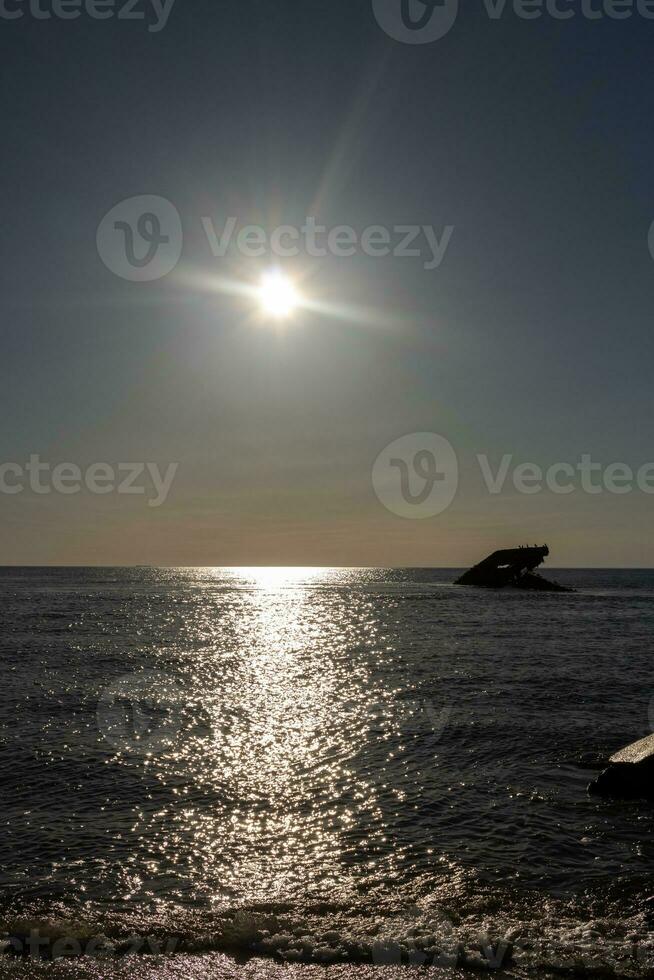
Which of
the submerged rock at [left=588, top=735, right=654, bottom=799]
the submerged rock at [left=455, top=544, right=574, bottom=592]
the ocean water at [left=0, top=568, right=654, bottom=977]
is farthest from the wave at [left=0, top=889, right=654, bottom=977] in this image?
the submerged rock at [left=455, top=544, right=574, bottom=592]

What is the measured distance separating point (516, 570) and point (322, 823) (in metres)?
99.1

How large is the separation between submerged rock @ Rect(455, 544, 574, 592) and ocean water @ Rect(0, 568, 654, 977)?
74.5 m

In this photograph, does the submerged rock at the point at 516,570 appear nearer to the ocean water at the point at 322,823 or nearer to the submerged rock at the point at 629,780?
the ocean water at the point at 322,823

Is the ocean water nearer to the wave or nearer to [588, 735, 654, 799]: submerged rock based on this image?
the wave

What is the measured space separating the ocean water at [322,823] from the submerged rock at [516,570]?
74.5 metres

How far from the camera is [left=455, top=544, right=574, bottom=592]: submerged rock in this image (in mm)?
A: 103000

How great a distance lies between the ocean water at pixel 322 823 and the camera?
8773 millimetres

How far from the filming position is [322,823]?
42.2 ft

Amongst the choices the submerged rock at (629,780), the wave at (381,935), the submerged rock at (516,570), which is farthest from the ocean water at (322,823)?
the submerged rock at (516,570)

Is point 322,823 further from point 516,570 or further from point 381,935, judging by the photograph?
point 516,570

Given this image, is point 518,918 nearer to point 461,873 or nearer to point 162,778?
point 461,873

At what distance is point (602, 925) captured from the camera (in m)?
9.19

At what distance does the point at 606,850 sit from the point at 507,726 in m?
8.86

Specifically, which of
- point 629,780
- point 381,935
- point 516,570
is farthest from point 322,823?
point 516,570
